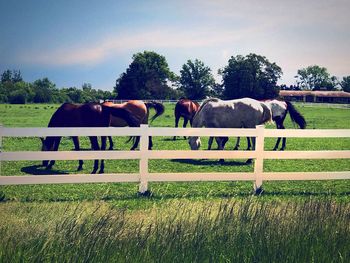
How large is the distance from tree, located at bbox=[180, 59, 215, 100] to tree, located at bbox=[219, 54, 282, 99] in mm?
6092

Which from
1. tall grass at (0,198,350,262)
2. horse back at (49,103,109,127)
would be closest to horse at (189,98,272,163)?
horse back at (49,103,109,127)

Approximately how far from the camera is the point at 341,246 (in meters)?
4.10

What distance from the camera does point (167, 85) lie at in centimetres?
7169

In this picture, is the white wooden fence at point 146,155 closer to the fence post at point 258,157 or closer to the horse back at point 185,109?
the fence post at point 258,157

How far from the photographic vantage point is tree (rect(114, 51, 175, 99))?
65.6m

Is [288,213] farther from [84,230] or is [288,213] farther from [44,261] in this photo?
[44,261]

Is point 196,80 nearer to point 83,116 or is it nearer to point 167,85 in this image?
point 167,85

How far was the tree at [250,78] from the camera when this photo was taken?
66.2 m

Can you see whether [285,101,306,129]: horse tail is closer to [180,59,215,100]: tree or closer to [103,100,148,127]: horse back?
[103,100,148,127]: horse back

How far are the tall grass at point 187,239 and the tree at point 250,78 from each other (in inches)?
2430

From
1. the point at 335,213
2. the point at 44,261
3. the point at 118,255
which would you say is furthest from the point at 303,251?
the point at 44,261

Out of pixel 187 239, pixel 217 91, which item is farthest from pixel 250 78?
pixel 187 239

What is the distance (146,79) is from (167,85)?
3.85m

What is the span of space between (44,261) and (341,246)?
9.34 ft
